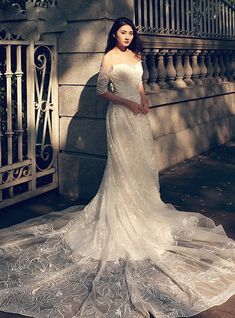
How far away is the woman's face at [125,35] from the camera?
5000mm

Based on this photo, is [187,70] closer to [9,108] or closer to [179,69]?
[179,69]

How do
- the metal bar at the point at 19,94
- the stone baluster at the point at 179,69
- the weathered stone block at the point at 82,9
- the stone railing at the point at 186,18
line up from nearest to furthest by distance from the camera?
the metal bar at the point at 19,94, the weathered stone block at the point at 82,9, the stone railing at the point at 186,18, the stone baluster at the point at 179,69

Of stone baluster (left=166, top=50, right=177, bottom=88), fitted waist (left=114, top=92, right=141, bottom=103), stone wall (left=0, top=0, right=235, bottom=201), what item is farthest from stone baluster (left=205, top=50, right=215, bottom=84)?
fitted waist (left=114, top=92, right=141, bottom=103)

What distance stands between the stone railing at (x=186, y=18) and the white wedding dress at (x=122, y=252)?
9.49 feet

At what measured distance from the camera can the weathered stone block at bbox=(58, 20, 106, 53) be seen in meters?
6.45

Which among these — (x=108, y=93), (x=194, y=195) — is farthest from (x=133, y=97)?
(x=194, y=195)

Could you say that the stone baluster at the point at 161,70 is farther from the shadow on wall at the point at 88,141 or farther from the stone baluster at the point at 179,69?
the shadow on wall at the point at 88,141

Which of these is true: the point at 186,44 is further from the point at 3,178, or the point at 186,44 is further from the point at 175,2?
the point at 3,178

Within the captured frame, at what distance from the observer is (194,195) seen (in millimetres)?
7059

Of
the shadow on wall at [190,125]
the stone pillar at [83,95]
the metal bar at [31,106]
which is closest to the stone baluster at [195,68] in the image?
the shadow on wall at [190,125]

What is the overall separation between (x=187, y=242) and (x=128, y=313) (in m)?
1.49

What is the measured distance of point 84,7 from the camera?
6.54 meters

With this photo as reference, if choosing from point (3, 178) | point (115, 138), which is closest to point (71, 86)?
point (3, 178)

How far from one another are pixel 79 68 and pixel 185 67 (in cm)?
345
